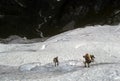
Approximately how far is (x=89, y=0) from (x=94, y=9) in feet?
6.89

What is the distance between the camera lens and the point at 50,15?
55688mm

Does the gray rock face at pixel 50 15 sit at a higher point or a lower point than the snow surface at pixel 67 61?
higher

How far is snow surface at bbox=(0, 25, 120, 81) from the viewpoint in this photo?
15.5 metres

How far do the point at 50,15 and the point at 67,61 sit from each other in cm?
3460

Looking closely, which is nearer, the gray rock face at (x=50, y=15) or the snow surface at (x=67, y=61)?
the snow surface at (x=67, y=61)

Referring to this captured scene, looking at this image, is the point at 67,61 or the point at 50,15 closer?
the point at 67,61

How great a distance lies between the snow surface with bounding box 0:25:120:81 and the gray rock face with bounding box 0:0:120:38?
19.5 m

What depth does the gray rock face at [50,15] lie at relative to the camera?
164 feet

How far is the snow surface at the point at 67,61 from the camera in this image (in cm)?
1552

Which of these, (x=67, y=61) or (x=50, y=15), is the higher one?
(x=50, y=15)

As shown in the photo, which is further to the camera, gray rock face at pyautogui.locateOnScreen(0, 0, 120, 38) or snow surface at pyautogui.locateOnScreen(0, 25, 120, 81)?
gray rock face at pyautogui.locateOnScreen(0, 0, 120, 38)

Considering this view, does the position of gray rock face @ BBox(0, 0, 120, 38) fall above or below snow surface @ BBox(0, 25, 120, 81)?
above

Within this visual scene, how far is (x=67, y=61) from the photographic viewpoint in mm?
21656

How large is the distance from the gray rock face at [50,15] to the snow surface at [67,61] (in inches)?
767
